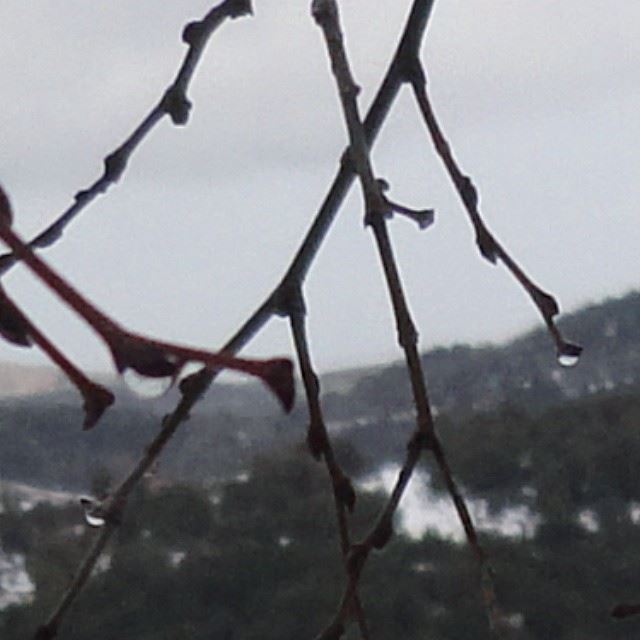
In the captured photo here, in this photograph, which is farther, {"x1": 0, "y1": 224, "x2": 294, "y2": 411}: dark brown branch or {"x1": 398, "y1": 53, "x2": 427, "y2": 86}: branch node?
{"x1": 398, "y1": 53, "x2": 427, "y2": 86}: branch node

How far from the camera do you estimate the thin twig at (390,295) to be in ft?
0.89

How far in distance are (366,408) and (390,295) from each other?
3.20ft

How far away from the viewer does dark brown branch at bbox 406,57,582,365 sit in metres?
0.33

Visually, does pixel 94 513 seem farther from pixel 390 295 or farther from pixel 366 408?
pixel 366 408

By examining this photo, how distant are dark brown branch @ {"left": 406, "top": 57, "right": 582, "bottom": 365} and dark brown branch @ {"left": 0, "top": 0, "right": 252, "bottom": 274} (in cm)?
5

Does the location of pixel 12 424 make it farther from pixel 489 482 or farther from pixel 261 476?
pixel 489 482

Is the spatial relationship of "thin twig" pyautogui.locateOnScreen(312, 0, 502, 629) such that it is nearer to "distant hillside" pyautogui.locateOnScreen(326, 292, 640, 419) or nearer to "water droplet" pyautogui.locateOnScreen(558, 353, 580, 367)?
"water droplet" pyautogui.locateOnScreen(558, 353, 580, 367)

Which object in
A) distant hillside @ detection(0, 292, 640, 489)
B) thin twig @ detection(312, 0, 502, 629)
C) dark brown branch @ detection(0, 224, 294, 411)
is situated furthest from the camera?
distant hillside @ detection(0, 292, 640, 489)

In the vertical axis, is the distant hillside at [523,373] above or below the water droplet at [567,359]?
above

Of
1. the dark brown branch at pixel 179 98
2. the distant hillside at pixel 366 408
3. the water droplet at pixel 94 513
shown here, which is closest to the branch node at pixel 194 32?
the dark brown branch at pixel 179 98

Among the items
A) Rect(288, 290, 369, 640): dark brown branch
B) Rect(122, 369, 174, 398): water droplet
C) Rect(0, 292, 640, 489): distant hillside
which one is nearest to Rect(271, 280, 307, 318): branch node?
Rect(288, 290, 369, 640): dark brown branch

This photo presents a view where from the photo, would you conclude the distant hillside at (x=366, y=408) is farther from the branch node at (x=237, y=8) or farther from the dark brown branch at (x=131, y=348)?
the dark brown branch at (x=131, y=348)

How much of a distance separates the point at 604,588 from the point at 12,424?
477mm

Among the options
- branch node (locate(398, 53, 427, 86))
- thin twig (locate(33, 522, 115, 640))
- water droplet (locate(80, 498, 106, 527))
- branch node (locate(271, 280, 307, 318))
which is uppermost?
branch node (locate(398, 53, 427, 86))
